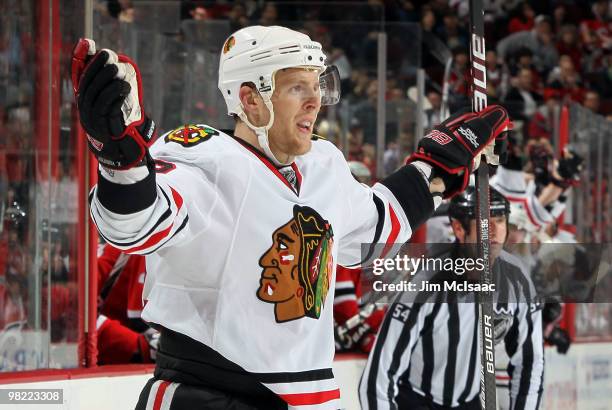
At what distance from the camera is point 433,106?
18.0 ft

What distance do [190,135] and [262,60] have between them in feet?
0.70

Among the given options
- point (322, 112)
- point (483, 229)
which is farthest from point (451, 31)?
point (483, 229)

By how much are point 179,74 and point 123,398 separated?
5.64 ft

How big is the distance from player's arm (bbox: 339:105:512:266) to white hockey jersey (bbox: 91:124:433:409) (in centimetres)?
30

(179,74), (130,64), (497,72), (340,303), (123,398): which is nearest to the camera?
(130,64)

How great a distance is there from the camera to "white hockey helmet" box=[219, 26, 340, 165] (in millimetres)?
2279

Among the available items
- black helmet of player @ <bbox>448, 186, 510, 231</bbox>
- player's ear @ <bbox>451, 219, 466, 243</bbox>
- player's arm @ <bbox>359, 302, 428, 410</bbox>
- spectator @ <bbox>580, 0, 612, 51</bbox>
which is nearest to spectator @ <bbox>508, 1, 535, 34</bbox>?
spectator @ <bbox>580, 0, 612, 51</bbox>

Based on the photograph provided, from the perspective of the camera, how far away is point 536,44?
9336 millimetres

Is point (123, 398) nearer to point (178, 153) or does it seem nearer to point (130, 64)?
point (178, 153)

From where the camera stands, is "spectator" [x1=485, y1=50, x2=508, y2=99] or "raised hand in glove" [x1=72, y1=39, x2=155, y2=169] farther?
"spectator" [x1=485, y1=50, x2=508, y2=99]

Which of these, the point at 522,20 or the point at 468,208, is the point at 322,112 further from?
the point at 522,20

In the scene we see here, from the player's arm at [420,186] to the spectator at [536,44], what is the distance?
21.8ft

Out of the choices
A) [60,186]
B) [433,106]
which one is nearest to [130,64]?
[60,186]

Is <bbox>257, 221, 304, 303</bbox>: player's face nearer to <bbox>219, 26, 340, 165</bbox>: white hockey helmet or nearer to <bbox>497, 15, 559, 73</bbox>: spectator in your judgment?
<bbox>219, 26, 340, 165</bbox>: white hockey helmet
